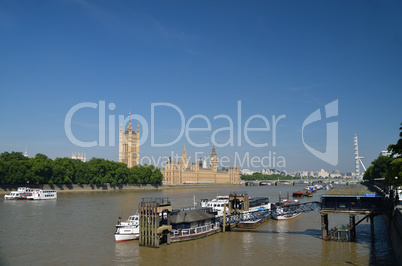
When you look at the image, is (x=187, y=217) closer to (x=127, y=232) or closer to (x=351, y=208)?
(x=127, y=232)

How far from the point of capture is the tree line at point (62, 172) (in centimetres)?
10019

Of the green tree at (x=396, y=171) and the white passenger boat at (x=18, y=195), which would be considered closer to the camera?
the green tree at (x=396, y=171)

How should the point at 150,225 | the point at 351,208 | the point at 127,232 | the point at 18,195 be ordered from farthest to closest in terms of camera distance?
the point at 18,195
the point at 351,208
the point at 127,232
the point at 150,225

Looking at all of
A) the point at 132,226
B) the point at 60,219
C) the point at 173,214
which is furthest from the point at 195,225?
the point at 60,219

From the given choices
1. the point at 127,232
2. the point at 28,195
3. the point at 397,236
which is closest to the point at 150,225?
the point at 127,232

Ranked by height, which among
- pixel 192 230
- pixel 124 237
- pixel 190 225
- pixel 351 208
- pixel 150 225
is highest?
pixel 351 208

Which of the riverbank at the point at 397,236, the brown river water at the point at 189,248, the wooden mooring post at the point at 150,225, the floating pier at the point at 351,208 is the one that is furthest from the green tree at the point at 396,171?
the wooden mooring post at the point at 150,225

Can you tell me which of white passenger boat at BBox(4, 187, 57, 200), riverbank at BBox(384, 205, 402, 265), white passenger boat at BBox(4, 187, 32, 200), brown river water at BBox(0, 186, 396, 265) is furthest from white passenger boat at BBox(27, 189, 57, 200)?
riverbank at BBox(384, 205, 402, 265)

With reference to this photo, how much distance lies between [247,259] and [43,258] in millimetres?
16807

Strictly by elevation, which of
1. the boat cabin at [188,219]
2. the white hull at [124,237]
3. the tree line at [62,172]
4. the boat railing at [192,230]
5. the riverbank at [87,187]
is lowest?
the riverbank at [87,187]

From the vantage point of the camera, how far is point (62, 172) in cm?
11181

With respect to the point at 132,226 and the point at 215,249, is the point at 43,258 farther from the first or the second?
the point at 215,249

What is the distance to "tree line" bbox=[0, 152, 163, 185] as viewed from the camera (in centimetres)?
10019

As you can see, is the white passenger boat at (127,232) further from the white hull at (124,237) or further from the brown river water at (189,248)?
the brown river water at (189,248)
